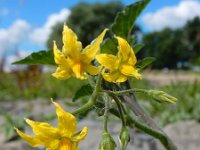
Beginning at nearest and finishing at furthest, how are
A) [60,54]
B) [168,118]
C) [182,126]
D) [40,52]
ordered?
[60,54] → [40,52] → [182,126] → [168,118]

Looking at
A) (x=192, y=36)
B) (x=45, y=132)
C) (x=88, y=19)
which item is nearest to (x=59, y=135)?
(x=45, y=132)

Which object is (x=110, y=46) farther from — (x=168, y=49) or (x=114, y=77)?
(x=168, y=49)

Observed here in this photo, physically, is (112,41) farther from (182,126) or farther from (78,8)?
(78,8)

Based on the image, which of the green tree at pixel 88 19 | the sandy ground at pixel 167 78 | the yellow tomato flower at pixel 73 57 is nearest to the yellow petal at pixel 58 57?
the yellow tomato flower at pixel 73 57

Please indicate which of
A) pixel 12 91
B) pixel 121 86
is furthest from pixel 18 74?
pixel 121 86

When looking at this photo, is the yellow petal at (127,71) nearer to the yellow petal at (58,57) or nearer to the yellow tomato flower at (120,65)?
the yellow tomato flower at (120,65)

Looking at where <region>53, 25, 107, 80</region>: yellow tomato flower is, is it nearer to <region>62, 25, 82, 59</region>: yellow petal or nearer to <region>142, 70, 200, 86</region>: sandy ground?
<region>62, 25, 82, 59</region>: yellow petal

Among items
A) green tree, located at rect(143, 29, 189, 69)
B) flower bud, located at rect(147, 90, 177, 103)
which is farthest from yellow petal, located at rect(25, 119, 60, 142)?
green tree, located at rect(143, 29, 189, 69)

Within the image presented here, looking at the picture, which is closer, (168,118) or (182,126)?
(182,126)
